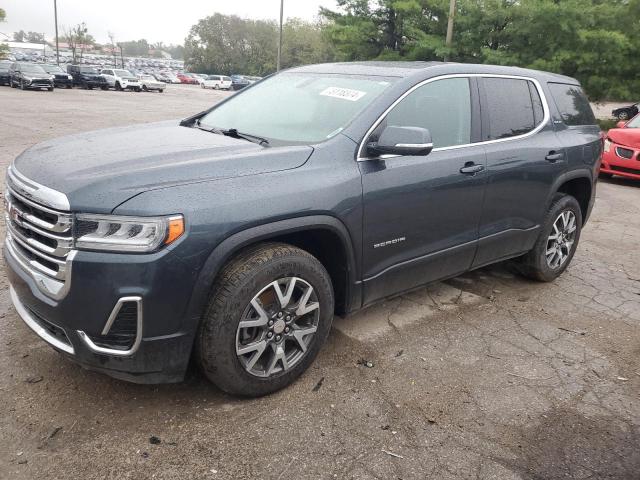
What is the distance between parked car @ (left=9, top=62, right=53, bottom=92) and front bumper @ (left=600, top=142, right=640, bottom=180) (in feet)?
96.7

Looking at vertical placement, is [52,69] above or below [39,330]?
above

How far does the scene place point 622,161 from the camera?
1005 centimetres

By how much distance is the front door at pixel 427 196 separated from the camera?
3.20m

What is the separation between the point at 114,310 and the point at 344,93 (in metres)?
1.98

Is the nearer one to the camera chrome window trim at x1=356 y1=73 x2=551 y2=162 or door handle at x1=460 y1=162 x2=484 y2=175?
chrome window trim at x1=356 y1=73 x2=551 y2=162

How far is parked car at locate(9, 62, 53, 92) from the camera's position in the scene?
29891 mm

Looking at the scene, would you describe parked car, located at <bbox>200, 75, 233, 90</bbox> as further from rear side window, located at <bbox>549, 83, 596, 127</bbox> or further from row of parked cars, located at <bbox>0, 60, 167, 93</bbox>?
rear side window, located at <bbox>549, 83, 596, 127</bbox>

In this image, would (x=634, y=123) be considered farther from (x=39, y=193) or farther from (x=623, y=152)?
(x=39, y=193)

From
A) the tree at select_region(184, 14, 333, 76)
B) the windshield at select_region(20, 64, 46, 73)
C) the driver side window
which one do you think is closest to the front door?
the driver side window

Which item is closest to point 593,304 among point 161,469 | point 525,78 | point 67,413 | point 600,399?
point 600,399

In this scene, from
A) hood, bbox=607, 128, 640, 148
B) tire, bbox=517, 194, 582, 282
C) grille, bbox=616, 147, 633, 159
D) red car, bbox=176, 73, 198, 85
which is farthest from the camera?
red car, bbox=176, 73, 198, 85

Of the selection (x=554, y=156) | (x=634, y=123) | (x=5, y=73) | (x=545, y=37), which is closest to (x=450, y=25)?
(x=545, y=37)

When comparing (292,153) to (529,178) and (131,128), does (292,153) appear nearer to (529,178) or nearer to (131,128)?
(131,128)

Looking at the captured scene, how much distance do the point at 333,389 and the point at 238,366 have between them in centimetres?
61
